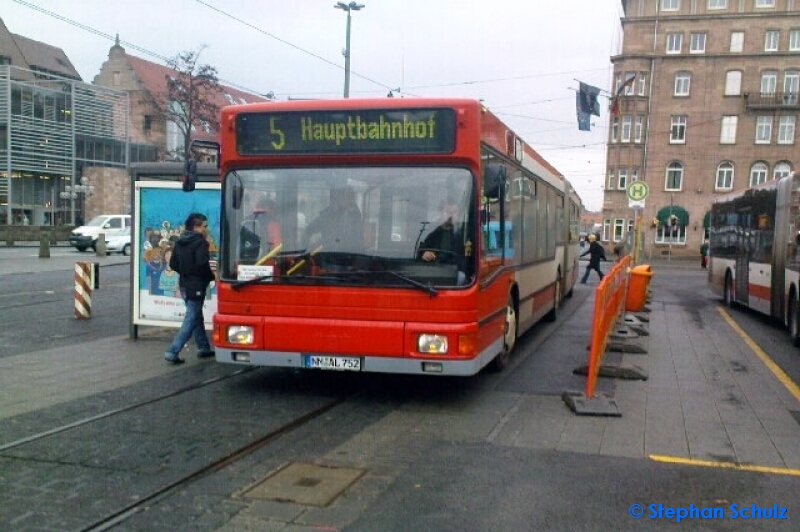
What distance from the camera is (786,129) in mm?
57875

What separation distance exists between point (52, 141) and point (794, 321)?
52895 millimetres

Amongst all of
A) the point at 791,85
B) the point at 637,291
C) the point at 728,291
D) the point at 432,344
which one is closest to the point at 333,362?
the point at 432,344

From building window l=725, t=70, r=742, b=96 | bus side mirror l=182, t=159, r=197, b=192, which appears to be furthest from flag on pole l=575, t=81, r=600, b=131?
building window l=725, t=70, r=742, b=96

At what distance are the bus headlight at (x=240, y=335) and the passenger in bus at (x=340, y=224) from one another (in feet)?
3.65

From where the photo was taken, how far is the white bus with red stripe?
1313 cm

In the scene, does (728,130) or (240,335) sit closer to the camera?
(240,335)

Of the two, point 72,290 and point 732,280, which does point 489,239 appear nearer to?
point 732,280

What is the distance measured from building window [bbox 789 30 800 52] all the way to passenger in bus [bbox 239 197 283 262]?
60844 millimetres

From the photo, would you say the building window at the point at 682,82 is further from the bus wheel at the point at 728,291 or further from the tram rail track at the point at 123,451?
the tram rail track at the point at 123,451

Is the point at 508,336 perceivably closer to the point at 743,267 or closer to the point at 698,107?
the point at 743,267

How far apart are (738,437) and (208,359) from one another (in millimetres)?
6419

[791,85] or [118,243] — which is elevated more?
[791,85]

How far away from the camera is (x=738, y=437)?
6.64 m

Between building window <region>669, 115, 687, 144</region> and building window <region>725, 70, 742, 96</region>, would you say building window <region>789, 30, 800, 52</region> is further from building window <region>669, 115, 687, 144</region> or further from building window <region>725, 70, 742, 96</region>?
building window <region>669, 115, 687, 144</region>
